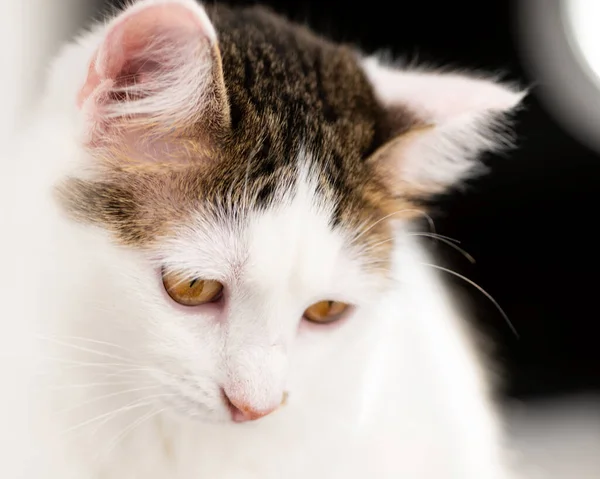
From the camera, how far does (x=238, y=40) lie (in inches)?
28.3

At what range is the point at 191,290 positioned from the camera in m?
0.64

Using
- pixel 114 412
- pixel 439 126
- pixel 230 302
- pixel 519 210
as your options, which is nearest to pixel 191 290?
pixel 230 302

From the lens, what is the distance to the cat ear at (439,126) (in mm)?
720

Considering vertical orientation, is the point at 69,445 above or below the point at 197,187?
Result: below

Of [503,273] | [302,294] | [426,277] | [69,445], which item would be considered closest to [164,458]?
[69,445]

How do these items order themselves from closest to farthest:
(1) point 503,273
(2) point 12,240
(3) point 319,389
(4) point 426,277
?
(2) point 12,240
(3) point 319,389
(4) point 426,277
(1) point 503,273

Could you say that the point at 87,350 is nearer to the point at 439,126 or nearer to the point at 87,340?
the point at 87,340

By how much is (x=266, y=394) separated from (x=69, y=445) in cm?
21

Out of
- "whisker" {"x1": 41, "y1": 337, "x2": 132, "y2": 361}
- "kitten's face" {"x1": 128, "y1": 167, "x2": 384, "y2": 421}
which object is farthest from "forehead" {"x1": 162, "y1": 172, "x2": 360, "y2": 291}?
"whisker" {"x1": 41, "y1": 337, "x2": 132, "y2": 361}

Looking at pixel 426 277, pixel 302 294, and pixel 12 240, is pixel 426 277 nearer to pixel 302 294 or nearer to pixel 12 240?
pixel 302 294

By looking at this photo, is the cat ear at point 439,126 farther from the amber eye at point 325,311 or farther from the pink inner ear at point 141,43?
the pink inner ear at point 141,43

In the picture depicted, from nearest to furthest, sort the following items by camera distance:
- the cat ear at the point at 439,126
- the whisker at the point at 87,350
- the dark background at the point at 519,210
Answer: the whisker at the point at 87,350
the cat ear at the point at 439,126
the dark background at the point at 519,210

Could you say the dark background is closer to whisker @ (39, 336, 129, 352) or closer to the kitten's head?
the kitten's head

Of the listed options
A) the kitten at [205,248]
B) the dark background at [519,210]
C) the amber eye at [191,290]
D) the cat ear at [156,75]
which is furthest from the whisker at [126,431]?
the dark background at [519,210]
